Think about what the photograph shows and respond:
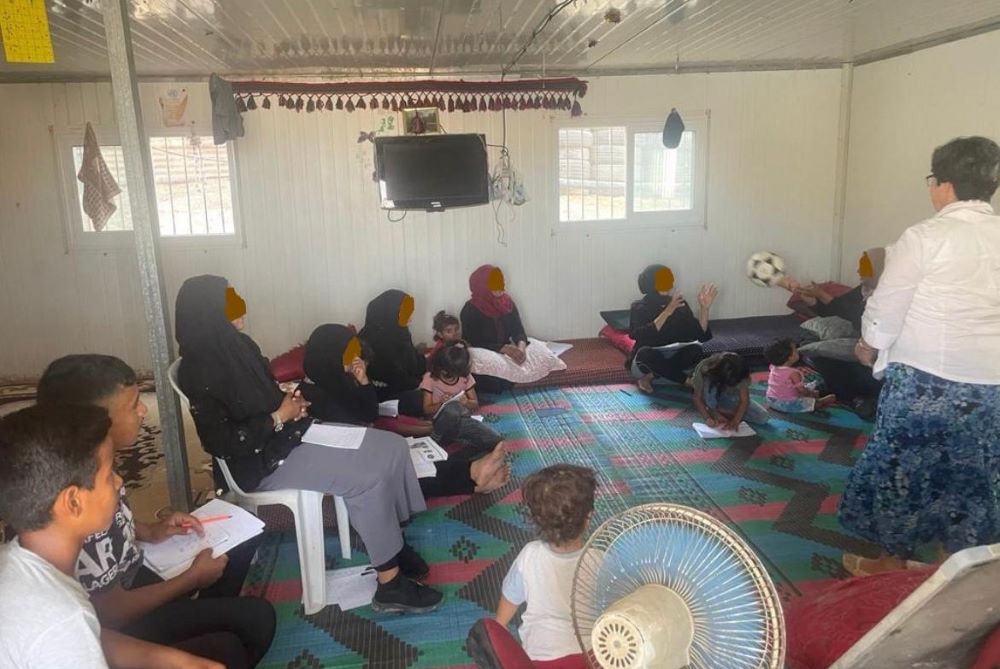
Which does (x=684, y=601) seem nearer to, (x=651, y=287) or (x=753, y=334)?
(x=651, y=287)

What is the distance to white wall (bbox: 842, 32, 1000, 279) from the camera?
458 cm

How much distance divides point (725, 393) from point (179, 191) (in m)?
4.11

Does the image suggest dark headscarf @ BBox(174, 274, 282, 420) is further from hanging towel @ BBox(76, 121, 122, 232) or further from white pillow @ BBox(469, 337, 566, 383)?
hanging towel @ BBox(76, 121, 122, 232)

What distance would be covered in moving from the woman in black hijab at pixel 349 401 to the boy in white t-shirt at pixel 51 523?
73.6 inches

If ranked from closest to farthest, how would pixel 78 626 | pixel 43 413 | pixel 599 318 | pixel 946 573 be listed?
pixel 946 573, pixel 78 626, pixel 43 413, pixel 599 318

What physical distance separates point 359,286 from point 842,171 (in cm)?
412

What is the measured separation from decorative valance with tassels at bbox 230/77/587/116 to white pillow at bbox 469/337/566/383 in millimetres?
1905

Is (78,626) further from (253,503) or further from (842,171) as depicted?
(842,171)

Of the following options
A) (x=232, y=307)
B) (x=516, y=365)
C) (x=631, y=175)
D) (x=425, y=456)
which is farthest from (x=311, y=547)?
(x=631, y=175)

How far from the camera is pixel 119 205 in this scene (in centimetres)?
532

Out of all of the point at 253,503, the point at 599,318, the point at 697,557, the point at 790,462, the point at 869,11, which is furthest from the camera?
the point at 599,318

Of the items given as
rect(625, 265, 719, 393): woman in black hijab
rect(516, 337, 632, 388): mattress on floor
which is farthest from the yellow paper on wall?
rect(625, 265, 719, 393): woman in black hijab

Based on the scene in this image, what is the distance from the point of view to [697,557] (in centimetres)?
105

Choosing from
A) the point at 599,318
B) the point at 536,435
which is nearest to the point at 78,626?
the point at 536,435
